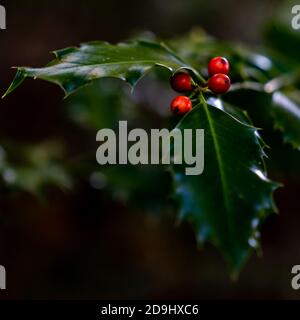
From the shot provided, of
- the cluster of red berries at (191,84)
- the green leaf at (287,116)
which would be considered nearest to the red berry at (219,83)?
the cluster of red berries at (191,84)

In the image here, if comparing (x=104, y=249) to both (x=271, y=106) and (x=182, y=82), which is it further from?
(x=182, y=82)

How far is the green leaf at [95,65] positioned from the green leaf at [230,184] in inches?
3.4

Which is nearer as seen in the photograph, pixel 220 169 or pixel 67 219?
pixel 220 169

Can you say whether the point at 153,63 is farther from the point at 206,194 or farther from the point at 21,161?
the point at 21,161

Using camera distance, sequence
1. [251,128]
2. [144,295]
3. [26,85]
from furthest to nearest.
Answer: [26,85] → [144,295] → [251,128]

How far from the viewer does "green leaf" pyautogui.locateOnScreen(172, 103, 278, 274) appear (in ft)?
1.94

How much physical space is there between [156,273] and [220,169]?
53.0 inches

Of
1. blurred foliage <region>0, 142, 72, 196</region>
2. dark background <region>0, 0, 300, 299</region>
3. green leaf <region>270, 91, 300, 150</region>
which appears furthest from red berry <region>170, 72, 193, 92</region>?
dark background <region>0, 0, 300, 299</region>

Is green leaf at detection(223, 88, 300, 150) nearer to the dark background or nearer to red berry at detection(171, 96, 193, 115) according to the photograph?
red berry at detection(171, 96, 193, 115)

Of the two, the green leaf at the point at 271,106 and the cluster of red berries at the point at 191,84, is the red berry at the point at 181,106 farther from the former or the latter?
the green leaf at the point at 271,106

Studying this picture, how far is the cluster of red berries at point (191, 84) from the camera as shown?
604mm

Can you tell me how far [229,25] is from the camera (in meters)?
2.56

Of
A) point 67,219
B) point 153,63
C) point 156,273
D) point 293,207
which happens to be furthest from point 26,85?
point 153,63

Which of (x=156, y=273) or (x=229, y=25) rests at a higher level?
(x=229, y=25)
